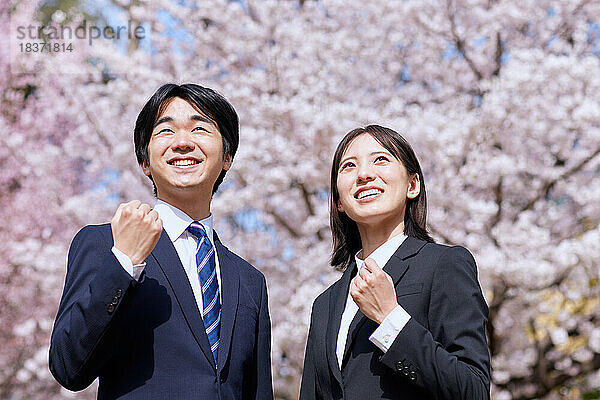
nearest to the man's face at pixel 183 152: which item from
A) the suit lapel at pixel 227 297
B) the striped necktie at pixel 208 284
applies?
the striped necktie at pixel 208 284

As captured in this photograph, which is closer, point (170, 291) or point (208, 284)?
point (170, 291)

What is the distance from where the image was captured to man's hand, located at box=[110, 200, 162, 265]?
2.09m

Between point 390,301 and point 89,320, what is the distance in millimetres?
896

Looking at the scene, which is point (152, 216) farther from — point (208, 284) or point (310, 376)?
point (310, 376)

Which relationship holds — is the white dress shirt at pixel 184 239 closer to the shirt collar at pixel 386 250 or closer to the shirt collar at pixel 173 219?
the shirt collar at pixel 173 219

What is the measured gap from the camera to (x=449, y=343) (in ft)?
7.04

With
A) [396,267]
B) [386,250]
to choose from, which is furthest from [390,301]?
[386,250]

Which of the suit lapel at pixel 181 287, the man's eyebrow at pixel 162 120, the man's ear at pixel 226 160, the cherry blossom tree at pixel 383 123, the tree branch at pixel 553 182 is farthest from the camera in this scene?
the tree branch at pixel 553 182

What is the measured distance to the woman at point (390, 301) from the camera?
2.08 m

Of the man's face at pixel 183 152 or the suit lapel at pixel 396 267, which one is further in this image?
the man's face at pixel 183 152

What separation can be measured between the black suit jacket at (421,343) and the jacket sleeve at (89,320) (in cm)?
74

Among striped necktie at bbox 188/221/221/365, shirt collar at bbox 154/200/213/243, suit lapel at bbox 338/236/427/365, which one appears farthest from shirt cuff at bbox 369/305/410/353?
shirt collar at bbox 154/200/213/243

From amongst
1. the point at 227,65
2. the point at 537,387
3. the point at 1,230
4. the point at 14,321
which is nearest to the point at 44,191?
the point at 1,230

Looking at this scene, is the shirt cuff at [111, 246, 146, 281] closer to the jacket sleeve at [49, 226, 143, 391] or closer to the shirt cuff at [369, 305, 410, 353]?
the jacket sleeve at [49, 226, 143, 391]
